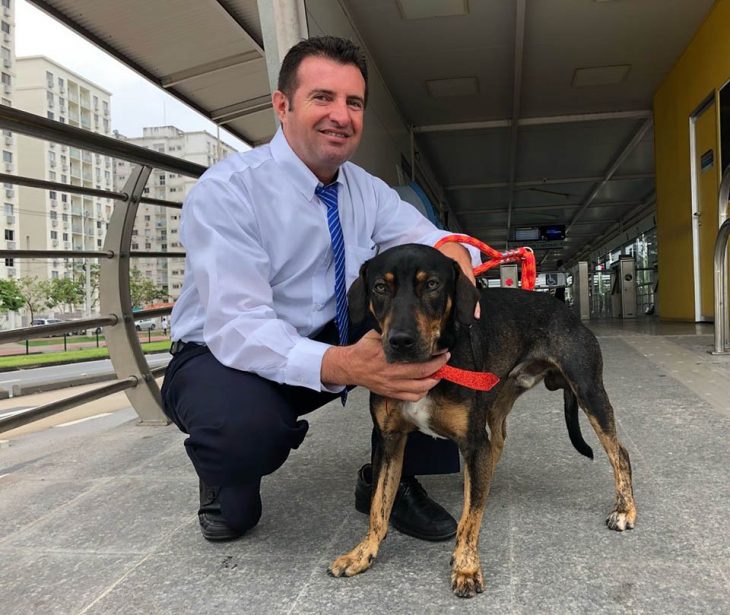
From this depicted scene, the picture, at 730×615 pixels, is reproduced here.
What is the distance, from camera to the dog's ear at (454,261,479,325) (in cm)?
183

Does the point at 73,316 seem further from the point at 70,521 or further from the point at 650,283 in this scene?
the point at 650,283

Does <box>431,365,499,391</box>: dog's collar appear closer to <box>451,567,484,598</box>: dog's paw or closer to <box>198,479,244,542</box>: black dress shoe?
<box>451,567,484,598</box>: dog's paw

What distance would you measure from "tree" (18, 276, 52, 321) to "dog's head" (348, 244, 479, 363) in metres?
3.01

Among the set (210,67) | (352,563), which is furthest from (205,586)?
(210,67)

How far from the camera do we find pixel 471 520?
1.77 m

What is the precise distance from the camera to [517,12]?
26.3 ft

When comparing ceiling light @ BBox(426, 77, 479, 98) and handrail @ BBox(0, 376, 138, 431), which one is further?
ceiling light @ BBox(426, 77, 479, 98)

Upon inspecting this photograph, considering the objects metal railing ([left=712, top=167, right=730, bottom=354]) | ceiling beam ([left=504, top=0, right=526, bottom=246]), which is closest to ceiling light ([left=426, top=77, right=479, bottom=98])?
ceiling beam ([left=504, top=0, right=526, bottom=246])

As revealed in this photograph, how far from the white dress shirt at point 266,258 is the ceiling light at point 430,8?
6.29 m

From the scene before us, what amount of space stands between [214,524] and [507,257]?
56.6 inches

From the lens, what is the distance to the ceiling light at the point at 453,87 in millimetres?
10405

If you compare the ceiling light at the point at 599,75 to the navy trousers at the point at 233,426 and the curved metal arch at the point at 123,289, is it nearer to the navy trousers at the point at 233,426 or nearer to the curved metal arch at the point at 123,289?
the curved metal arch at the point at 123,289

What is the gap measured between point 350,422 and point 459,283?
7.10 ft

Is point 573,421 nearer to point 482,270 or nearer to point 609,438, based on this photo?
point 609,438
